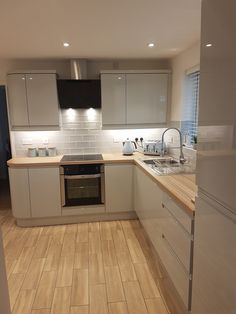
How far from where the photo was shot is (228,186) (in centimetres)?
99

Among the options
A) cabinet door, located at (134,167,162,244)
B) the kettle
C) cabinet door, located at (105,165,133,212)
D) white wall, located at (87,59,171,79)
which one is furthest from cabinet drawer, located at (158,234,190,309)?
white wall, located at (87,59,171,79)

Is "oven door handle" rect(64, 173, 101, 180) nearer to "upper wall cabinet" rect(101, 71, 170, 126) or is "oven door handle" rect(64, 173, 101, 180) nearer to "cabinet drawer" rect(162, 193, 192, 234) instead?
"upper wall cabinet" rect(101, 71, 170, 126)

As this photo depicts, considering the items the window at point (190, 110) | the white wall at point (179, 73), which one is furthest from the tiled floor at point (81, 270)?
the white wall at point (179, 73)

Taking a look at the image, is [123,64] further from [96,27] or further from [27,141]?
[27,141]

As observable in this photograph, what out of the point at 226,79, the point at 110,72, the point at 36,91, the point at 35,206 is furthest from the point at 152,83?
the point at 226,79

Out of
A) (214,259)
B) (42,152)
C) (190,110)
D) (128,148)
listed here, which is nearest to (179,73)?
(190,110)

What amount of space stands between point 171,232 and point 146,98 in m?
2.18

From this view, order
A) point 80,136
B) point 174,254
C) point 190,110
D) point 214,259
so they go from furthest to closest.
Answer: point 80,136 → point 190,110 → point 174,254 → point 214,259

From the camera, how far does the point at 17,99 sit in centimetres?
333

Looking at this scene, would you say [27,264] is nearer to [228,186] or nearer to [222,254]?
[222,254]

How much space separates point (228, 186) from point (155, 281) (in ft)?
5.19

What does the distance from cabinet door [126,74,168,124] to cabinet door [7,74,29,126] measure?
4.81ft

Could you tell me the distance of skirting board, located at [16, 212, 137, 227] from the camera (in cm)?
339

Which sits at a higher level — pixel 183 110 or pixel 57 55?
pixel 57 55
